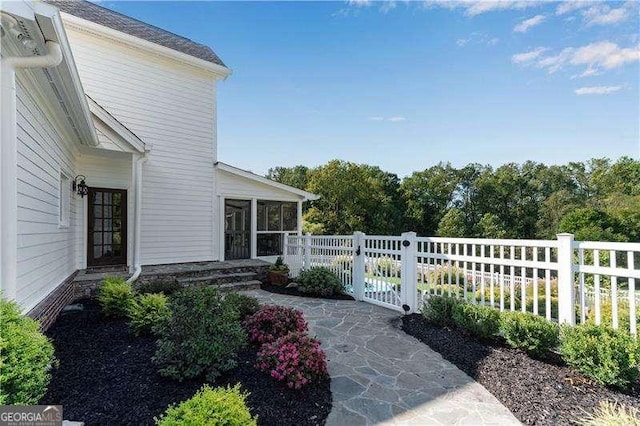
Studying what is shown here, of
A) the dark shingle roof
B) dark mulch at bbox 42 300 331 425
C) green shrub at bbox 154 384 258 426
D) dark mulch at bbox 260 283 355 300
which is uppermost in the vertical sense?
the dark shingle roof

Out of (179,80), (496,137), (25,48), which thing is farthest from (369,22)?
(496,137)

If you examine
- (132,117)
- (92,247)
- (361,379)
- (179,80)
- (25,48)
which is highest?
(179,80)

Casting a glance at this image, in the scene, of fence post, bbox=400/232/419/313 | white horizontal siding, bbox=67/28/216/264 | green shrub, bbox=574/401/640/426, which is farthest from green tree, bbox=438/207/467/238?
green shrub, bbox=574/401/640/426

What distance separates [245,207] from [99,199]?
3825 millimetres

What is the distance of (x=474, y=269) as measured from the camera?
4.79 meters

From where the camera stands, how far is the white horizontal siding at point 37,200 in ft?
10.4

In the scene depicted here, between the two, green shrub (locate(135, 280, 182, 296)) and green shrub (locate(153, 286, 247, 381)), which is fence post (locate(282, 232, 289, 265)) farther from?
green shrub (locate(153, 286, 247, 381))

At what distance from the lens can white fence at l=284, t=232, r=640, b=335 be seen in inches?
141

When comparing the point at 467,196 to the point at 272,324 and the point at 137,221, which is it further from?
the point at 272,324

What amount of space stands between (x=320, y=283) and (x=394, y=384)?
13.8 ft

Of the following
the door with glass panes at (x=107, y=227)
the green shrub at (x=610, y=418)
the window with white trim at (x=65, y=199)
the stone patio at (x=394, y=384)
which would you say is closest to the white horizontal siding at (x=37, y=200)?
the window with white trim at (x=65, y=199)

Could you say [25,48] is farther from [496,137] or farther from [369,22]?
[496,137]

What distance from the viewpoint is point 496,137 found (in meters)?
24.4

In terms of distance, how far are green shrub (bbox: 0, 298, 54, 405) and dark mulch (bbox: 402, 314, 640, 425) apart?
3.62 metres
